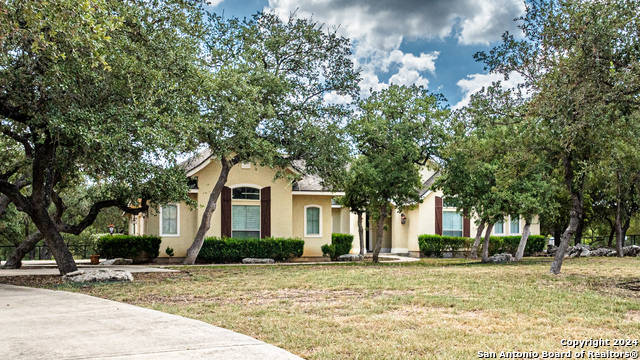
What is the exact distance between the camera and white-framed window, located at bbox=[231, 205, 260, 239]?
970 inches

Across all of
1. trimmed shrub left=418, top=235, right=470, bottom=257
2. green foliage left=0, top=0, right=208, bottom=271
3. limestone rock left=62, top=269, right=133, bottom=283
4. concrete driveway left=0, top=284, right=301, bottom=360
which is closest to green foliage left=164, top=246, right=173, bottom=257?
green foliage left=0, top=0, right=208, bottom=271

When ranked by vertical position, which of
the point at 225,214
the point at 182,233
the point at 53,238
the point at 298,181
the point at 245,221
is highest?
the point at 298,181

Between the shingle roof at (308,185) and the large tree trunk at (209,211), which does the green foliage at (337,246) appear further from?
the large tree trunk at (209,211)

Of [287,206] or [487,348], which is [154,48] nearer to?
[487,348]

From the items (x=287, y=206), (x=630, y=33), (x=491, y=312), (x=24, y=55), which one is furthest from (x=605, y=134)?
(x=287, y=206)

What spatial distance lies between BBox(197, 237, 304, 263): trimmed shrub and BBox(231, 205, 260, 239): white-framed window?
0.98 m

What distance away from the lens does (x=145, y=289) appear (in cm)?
1130

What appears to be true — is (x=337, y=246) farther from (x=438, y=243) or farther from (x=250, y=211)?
(x=438, y=243)

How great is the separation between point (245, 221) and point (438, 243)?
11532mm

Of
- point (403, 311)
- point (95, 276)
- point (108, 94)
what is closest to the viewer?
point (403, 311)

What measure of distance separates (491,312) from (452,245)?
23052 mm

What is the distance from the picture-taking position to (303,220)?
2612cm

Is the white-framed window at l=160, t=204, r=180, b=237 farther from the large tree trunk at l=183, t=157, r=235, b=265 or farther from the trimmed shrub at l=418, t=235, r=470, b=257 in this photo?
the trimmed shrub at l=418, t=235, r=470, b=257

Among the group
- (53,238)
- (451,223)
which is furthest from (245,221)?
(451,223)
